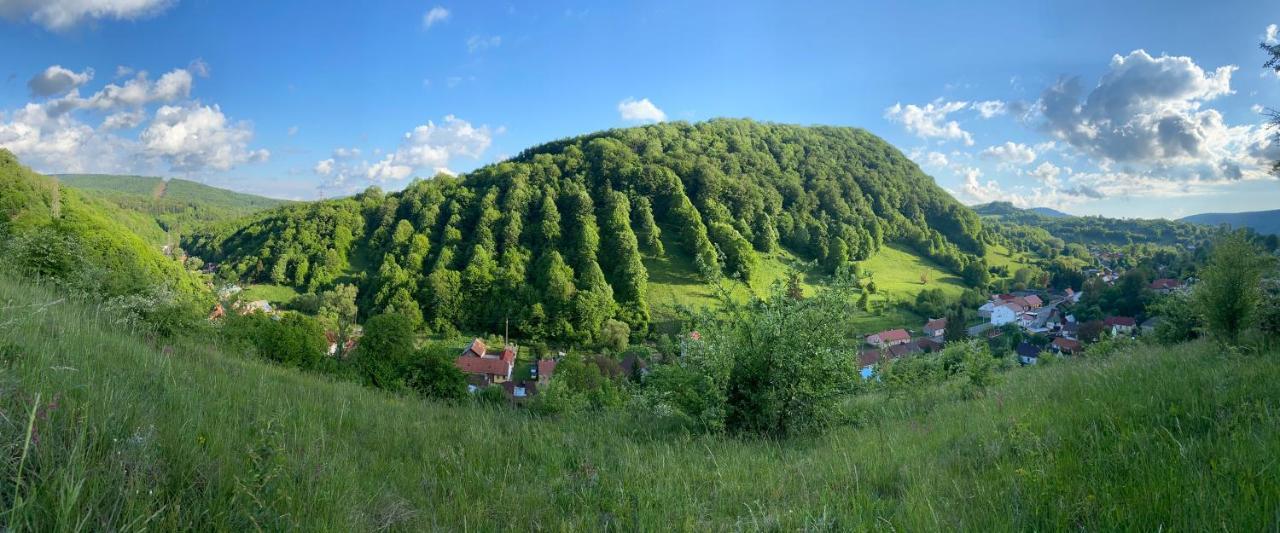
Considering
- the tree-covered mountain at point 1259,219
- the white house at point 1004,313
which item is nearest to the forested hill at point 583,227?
the white house at point 1004,313

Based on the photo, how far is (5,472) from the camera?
1770 mm

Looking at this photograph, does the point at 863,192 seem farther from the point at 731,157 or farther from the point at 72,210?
the point at 72,210

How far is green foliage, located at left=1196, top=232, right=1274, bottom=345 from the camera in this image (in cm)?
786

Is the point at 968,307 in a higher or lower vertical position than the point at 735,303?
lower

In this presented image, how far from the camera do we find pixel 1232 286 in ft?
26.5

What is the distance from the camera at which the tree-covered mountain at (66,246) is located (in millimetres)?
11602

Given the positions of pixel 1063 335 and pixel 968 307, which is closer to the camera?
pixel 1063 335

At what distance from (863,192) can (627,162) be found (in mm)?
56260

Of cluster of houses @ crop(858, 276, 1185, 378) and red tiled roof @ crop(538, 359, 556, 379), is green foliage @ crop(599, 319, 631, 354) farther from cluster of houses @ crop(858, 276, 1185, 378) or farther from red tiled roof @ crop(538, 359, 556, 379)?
cluster of houses @ crop(858, 276, 1185, 378)

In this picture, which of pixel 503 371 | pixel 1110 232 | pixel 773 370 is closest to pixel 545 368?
pixel 503 371

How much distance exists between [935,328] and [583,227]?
47842 mm

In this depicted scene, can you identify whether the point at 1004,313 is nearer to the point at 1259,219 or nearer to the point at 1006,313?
the point at 1006,313

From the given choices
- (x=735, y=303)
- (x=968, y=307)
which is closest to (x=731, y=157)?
(x=968, y=307)

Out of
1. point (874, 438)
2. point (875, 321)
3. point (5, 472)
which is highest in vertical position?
point (5, 472)
